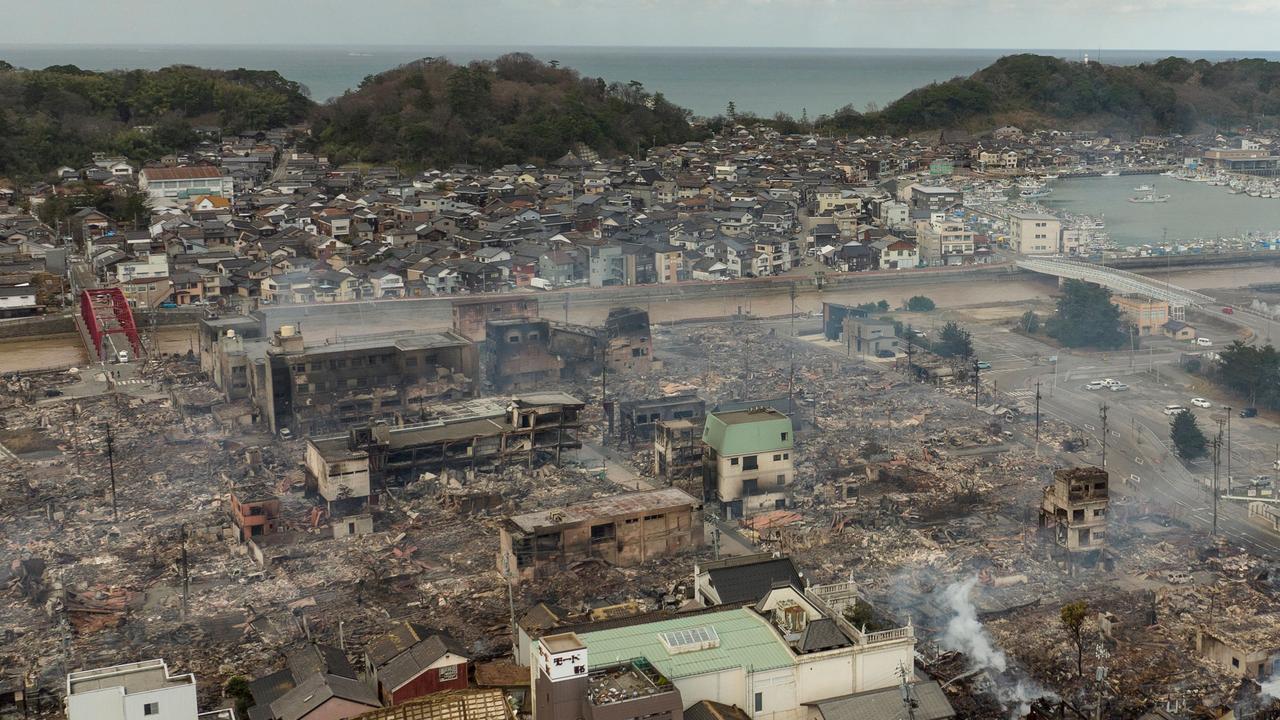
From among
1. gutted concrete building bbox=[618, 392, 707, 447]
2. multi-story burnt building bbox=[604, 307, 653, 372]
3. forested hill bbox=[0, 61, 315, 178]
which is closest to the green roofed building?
gutted concrete building bbox=[618, 392, 707, 447]

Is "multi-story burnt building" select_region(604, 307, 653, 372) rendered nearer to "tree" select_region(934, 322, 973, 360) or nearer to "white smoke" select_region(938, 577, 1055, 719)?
"tree" select_region(934, 322, 973, 360)

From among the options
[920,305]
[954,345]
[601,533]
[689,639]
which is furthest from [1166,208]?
[689,639]

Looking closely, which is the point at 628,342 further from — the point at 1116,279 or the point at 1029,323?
the point at 1116,279

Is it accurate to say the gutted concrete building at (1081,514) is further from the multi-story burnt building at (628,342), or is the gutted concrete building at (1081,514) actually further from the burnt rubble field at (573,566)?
the multi-story burnt building at (628,342)

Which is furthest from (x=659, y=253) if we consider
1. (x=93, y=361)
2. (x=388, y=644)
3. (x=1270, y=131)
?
(x=1270, y=131)

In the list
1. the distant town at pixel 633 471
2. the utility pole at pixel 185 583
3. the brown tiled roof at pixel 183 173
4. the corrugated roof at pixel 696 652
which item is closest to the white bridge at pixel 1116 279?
the distant town at pixel 633 471

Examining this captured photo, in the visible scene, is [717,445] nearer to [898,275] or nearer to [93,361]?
[93,361]
